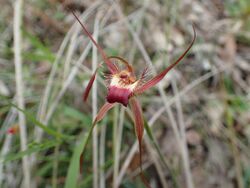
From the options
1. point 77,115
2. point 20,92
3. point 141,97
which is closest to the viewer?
point 20,92

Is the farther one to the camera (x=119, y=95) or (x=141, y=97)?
(x=141, y=97)

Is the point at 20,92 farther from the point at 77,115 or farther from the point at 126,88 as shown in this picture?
the point at 126,88

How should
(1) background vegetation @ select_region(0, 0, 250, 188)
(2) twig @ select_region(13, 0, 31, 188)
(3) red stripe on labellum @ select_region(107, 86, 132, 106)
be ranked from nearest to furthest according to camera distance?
(3) red stripe on labellum @ select_region(107, 86, 132, 106)
(2) twig @ select_region(13, 0, 31, 188)
(1) background vegetation @ select_region(0, 0, 250, 188)

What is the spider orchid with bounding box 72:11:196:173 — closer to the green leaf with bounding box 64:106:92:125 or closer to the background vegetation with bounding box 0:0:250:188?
the background vegetation with bounding box 0:0:250:188

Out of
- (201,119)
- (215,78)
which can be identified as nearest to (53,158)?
(201,119)

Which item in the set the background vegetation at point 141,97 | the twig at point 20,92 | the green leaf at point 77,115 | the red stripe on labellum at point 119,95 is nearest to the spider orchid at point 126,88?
the red stripe on labellum at point 119,95

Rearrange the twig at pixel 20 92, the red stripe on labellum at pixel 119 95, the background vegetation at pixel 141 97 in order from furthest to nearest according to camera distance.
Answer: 1. the background vegetation at pixel 141 97
2. the twig at pixel 20 92
3. the red stripe on labellum at pixel 119 95

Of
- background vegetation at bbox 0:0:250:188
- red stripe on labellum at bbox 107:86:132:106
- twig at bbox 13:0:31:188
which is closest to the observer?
red stripe on labellum at bbox 107:86:132:106

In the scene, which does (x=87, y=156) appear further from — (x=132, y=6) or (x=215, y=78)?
(x=132, y=6)

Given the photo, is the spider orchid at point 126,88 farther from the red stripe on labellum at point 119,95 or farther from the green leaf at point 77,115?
the green leaf at point 77,115

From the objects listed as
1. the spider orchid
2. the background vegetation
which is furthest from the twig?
the spider orchid

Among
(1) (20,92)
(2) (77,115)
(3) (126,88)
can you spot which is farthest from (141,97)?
(3) (126,88)

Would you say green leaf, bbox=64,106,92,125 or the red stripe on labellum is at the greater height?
green leaf, bbox=64,106,92,125

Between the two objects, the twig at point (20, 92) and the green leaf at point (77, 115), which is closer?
the twig at point (20, 92)
